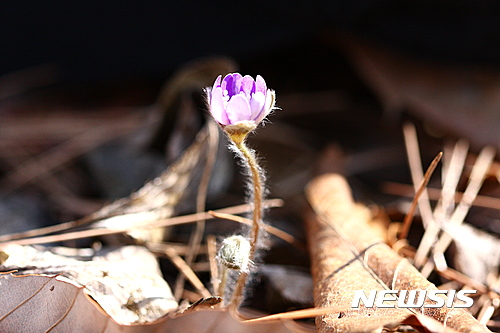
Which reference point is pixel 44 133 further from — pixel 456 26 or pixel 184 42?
pixel 456 26

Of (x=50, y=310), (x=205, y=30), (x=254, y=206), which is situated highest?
(x=205, y=30)

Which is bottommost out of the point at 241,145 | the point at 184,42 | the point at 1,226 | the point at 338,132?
A: the point at 1,226

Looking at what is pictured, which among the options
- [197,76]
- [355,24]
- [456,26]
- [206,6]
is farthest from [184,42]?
[456,26]

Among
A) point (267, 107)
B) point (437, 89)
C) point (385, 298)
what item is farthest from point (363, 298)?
point (437, 89)

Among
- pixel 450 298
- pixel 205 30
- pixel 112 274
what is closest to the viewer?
pixel 450 298

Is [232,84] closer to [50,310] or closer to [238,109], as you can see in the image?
[238,109]

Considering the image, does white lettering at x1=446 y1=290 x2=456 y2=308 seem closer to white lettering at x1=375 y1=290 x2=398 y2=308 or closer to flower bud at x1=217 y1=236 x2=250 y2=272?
white lettering at x1=375 y1=290 x2=398 y2=308
